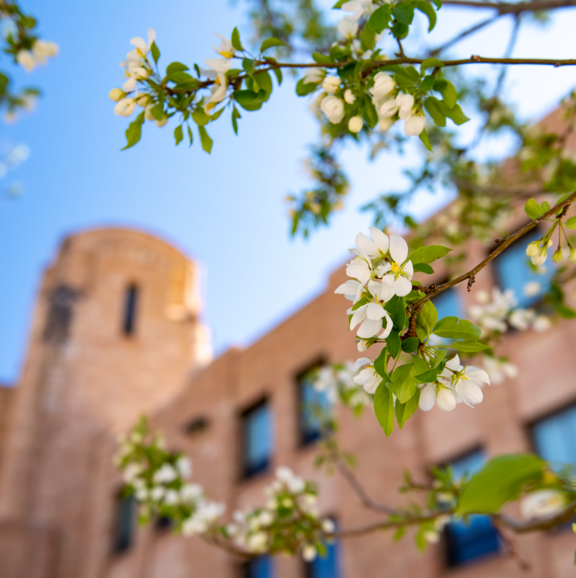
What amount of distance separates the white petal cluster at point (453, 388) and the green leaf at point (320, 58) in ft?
4.74

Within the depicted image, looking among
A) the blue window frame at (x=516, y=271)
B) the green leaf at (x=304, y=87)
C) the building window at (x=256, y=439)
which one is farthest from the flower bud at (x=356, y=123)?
the building window at (x=256, y=439)

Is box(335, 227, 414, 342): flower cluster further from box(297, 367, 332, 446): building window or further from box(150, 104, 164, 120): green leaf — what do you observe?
box(297, 367, 332, 446): building window

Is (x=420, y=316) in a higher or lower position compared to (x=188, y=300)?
lower

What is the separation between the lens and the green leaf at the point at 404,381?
1.89m

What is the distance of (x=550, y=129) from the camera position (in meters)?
11.2

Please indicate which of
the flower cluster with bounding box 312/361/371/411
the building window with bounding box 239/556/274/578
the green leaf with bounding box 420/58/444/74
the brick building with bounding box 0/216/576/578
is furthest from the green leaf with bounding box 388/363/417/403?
the building window with bounding box 239/556/274/578

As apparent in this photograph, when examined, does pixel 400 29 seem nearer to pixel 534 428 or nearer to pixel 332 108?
pixel 332 108

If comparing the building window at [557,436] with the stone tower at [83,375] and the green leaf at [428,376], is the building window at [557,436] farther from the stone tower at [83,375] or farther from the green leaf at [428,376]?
the stone tower at [83,375]

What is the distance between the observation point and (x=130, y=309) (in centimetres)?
2678

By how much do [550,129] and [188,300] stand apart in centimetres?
1911

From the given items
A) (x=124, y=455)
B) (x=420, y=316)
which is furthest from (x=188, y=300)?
(x=420, y=316)

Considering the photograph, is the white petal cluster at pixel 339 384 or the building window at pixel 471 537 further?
the building window at pixel 471 537

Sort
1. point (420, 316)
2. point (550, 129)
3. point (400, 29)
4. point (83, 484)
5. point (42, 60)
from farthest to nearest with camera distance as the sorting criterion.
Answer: point (83, 484) → point (550, 129) → point (42, 60) → point (400, 29) → point (420, 316)

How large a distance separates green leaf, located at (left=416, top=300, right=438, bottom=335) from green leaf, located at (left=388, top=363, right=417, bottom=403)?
4.4 inches
